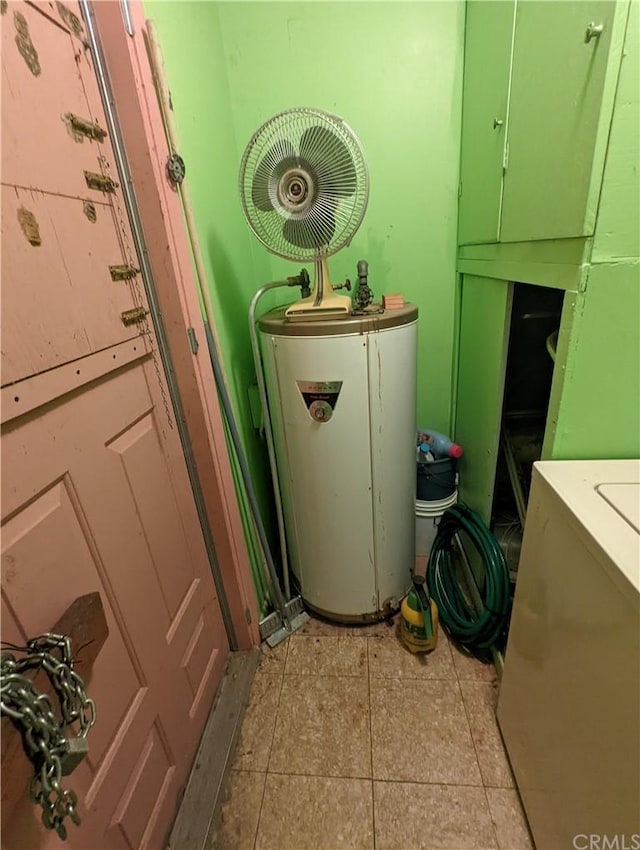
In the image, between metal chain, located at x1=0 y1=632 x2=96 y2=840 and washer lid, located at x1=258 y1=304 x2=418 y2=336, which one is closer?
metal chain, located at x1=0 y1=632 x2=96 y2=840

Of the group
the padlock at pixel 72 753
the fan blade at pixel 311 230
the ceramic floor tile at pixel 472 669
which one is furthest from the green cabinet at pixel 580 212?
the padlock at pixel 72 753

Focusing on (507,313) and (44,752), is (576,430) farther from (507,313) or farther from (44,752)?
(44,752)

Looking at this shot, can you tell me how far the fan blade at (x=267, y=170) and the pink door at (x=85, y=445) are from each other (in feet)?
1.29

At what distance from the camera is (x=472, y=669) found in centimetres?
128

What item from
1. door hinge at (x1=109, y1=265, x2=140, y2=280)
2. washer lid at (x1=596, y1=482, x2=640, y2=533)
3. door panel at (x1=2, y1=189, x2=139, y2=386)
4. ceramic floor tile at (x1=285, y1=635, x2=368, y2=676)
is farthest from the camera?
ceramic floor tile at (x1=285, y1=635, x2=368, y2=676)

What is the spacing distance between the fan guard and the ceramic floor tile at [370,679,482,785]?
142cm

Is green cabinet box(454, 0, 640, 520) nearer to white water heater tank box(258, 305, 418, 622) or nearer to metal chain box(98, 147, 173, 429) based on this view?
white water heater tank box(258, 305, 418, 622)

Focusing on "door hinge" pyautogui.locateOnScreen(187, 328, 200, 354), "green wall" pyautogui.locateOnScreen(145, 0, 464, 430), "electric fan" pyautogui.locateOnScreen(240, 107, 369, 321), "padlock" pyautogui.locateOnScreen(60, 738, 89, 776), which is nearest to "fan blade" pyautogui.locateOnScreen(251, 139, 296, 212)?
"electric fan" pyautogui.locateOnScreen(240, 107, 369, 321)

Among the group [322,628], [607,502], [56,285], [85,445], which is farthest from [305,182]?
[322,628]

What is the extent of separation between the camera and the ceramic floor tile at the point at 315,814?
3.05 feet

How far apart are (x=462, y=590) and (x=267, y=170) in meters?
1.60

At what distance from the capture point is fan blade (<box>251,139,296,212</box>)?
3.33ft

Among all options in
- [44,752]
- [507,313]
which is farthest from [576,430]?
[44,752]

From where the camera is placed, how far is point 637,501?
0.69 m
